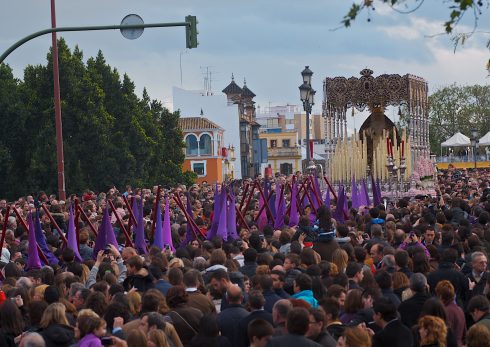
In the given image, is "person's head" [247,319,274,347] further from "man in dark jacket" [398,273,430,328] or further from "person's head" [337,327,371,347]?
"man in dark jacket" [398,273,430,328]

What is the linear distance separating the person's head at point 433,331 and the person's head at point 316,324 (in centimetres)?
77

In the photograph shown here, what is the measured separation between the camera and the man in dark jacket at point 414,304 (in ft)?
38.2

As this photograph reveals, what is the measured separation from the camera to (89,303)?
11.4 metres

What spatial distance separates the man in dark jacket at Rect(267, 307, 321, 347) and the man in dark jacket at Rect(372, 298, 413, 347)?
2.70 ft

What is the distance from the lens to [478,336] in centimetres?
939

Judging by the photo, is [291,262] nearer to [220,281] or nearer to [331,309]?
[220,281]

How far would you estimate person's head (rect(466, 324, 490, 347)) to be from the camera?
30.7ft

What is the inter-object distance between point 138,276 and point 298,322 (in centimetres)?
376

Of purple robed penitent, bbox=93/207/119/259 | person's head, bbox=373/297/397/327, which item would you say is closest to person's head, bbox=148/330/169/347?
person's head, bbox=373/297/397/327

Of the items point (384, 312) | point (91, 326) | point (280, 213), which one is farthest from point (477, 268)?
point (280, 213)

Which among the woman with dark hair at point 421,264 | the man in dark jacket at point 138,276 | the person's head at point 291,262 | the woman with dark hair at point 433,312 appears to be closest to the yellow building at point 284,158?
the person's head at point 291,262

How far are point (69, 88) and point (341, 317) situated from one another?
148ft

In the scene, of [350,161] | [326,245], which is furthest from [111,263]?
[350,161]

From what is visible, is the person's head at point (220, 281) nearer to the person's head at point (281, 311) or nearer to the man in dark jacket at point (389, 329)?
the person's head at point (281, 311)
